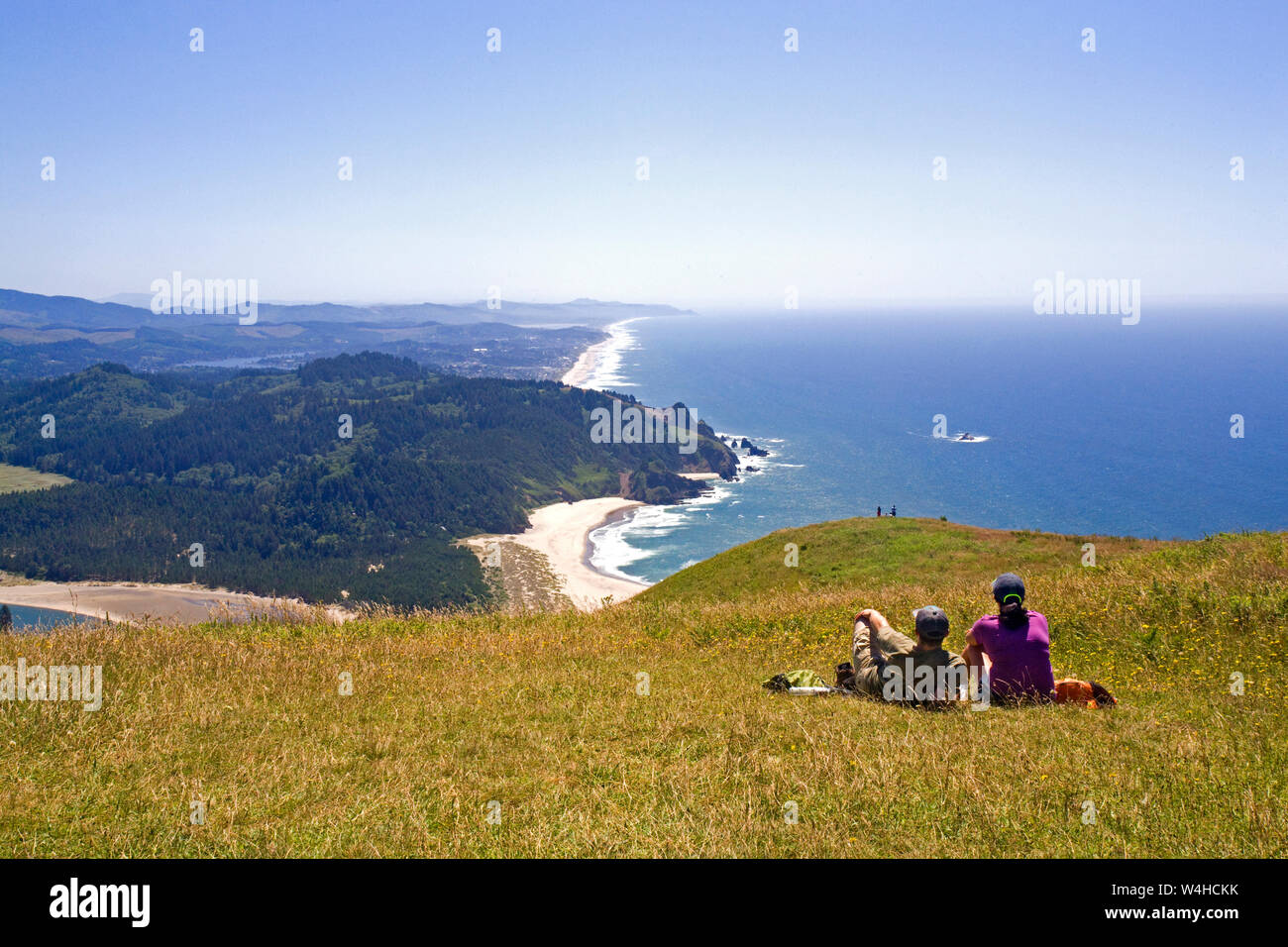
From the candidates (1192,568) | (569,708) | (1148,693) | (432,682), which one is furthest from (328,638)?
(1192,568)

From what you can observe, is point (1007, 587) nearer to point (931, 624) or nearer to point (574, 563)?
point (931, 624)

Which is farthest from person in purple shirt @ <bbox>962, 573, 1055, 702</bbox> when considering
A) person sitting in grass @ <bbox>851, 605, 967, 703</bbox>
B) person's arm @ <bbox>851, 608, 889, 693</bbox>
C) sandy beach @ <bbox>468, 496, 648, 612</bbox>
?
sandy beach @ <bbox>468, 496, 648, 612</bbox>

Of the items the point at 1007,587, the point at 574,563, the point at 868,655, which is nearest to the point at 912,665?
the point at 868,655

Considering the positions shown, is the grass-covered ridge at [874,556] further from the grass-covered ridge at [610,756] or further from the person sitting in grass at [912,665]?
the person sitting in grass at [912,665]

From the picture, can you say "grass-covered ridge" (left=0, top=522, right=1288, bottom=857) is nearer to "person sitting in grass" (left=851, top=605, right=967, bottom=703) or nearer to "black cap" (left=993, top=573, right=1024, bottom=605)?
"person sitting in grass" (left=851, top=605, right=967, bottom=703)
